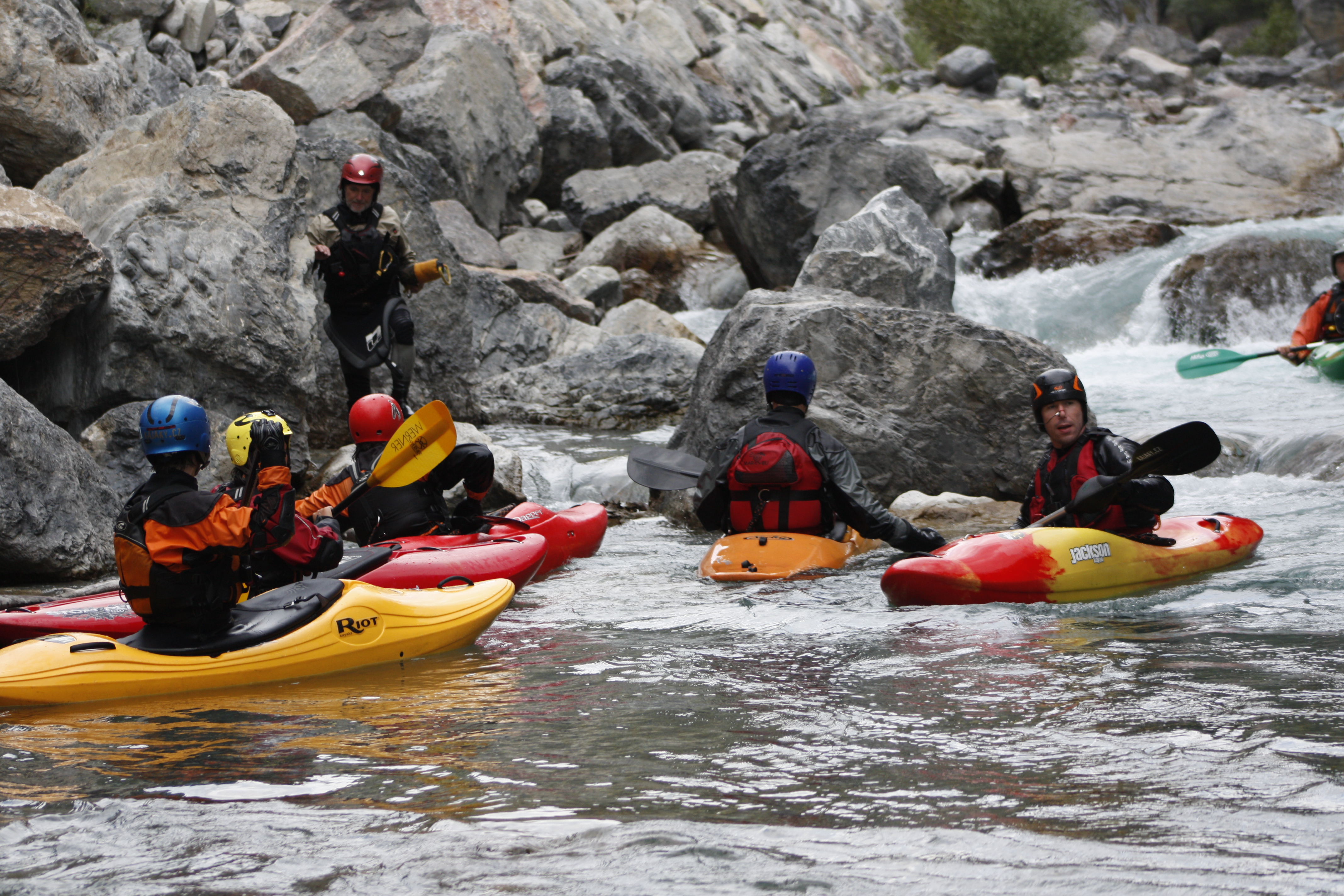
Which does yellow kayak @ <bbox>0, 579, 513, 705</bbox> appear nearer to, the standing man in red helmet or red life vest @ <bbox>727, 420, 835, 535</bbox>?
red life vest @ <bbox>727, 420, 835, 535</bbox>

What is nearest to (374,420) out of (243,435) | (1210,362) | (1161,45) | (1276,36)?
(243,435)

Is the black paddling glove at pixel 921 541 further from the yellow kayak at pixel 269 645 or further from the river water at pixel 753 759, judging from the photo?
the yellow kayak at pixel 269 645

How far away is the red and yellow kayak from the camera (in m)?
4.70

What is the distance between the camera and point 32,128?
9.51 m

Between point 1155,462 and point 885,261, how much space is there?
20.7ft

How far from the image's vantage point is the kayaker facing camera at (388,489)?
5.44 m

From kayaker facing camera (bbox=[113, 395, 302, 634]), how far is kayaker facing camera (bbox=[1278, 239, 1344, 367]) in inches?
379

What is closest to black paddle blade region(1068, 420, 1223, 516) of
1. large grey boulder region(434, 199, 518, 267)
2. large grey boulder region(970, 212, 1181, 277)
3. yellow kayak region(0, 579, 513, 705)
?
yellow kayak region(0, 579, 513, 705)

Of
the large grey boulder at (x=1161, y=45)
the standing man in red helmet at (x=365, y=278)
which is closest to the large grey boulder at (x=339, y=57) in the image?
the standing man in red helmet at (x=365, y=278)

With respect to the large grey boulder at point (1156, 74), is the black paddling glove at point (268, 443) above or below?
below

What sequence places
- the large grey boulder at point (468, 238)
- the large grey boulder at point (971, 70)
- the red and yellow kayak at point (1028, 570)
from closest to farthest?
the red and yellow kayak at point (1028, 570) < the large grey boulder at point (468, 238) < the large grey boulder at point (971, 70)

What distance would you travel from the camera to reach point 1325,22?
33.4 metres

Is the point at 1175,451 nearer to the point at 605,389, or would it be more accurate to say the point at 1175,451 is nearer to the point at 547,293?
the point at 605,389

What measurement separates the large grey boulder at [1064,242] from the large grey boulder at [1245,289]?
1.50 m
